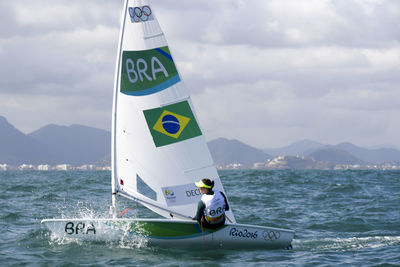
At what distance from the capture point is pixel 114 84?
1180cm

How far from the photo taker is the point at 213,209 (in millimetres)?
11492

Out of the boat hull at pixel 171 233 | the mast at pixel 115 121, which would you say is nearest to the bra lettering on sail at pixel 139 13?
the mast at pixel 115 121

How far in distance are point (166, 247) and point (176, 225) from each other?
61cm

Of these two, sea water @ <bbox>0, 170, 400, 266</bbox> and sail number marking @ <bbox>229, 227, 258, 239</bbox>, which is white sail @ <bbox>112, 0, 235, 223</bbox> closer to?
sail number marking @ <bbox>229, 227, 258, 239</bbox>

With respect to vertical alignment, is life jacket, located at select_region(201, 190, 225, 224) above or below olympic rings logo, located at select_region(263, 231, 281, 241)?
above

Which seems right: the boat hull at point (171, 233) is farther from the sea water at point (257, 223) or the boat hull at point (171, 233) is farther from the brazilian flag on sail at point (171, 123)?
the brazilian flag on sail at point (171, 123)

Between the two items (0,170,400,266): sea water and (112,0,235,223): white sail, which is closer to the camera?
(0,170,400,266): sea water

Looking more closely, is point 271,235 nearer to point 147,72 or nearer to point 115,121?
point 115,121


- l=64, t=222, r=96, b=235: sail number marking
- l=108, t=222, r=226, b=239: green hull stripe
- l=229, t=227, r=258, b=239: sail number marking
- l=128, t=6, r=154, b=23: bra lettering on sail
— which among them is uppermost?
l=128, t=6, r=154, b=23: bra lettering on sail

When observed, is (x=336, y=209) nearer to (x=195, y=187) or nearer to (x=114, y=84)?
(x=195, y=187)

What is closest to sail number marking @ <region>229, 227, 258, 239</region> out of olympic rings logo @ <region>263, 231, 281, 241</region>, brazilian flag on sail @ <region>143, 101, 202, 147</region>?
olympic rings logo @ <region>263, 231, 281, 241</region>

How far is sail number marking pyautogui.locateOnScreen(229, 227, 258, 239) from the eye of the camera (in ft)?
38.6

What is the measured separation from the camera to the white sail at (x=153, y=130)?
11.9m

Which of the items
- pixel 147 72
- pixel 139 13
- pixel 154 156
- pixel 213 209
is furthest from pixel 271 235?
pixel 139 13
